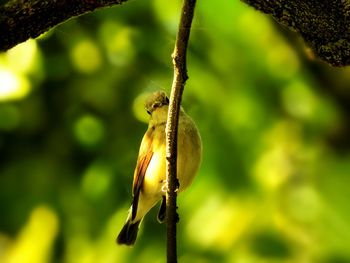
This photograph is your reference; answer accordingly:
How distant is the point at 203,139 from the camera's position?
4.54 meters

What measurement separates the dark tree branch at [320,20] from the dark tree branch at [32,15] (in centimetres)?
53

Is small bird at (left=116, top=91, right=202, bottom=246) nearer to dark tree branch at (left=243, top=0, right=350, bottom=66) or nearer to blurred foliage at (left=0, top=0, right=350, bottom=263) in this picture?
blurred foliage at (left=0, top=0, right=350, bottom=263)

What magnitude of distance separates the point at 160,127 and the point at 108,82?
961mm

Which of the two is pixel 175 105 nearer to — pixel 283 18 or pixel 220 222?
pixel 283 18

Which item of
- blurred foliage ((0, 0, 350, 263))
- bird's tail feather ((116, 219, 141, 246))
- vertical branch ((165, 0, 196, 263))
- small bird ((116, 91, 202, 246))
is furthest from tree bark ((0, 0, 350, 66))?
bird's tail feather ((116, 219, 141, 246))

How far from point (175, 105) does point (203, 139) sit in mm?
1945

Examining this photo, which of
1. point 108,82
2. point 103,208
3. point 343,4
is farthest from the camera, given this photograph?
point 108,82

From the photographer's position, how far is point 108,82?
204 inches

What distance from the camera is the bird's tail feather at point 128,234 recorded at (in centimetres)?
461

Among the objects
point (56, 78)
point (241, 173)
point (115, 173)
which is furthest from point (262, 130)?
point (56, 78)

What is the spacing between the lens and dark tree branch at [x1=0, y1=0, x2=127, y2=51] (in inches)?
96.3

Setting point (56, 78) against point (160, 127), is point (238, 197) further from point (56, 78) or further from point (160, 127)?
point (56, 78)

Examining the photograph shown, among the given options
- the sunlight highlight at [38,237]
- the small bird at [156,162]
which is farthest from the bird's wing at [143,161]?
the sunlight highlight at [38,237]

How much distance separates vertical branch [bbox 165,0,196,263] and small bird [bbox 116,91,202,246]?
39.7 inches
